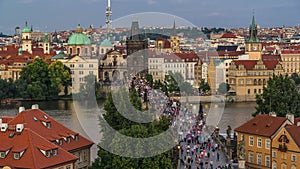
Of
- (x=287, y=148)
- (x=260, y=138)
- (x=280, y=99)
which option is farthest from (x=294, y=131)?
(x=280, y=99)

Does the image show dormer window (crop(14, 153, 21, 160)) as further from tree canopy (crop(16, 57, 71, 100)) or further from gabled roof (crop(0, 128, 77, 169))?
tree canopy (crop(16, 57, 71, 100))

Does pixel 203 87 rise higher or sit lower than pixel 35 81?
lower

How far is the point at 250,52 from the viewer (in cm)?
6456

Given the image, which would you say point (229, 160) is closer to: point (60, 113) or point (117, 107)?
point (117, 107)

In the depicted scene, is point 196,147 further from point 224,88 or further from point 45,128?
point 224,88

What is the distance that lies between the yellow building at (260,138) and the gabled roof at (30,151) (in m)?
5.98

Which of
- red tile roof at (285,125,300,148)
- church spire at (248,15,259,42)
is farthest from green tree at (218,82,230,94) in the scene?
red tile roof at (285,125,300,148)

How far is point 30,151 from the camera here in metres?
17.2

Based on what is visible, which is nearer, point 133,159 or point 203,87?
point 133,159

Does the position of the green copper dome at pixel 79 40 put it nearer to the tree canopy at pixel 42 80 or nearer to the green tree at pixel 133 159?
the tree canopy at pixel 42 80

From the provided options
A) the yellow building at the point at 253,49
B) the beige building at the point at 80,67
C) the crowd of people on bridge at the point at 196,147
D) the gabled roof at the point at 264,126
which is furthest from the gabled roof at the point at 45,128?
the yellow building at the point at 253,49

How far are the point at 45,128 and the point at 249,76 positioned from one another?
36.5 meters

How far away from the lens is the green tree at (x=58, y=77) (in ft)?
180

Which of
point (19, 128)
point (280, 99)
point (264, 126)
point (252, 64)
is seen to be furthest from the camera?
point (252, 64)
